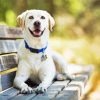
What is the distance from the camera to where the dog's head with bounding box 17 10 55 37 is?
4.53 meters

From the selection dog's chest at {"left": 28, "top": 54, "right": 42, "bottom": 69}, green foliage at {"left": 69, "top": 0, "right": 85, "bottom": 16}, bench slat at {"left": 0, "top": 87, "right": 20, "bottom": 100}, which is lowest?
green foliage at {"left": 69, "top": 0, "right": 85, "bottom": 16}

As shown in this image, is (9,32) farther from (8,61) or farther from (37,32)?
(37,32)

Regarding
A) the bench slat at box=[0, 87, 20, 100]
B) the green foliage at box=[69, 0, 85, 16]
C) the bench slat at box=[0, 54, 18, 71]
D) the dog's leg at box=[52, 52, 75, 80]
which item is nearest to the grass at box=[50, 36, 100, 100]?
the green foliage at box=[69, 0, 85, 16]

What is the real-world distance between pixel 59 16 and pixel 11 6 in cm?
375

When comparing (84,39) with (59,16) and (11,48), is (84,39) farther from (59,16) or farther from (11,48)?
(11,48)

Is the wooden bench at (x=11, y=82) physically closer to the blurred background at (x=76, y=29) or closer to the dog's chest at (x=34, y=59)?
the dog's chest at (x=34, y=59)

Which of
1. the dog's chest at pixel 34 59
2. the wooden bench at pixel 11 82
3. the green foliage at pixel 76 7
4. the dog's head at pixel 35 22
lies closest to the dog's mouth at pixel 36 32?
the dog's head at pixel 35 22

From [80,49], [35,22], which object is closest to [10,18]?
[80,49]

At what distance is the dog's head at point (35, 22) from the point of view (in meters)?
4.53

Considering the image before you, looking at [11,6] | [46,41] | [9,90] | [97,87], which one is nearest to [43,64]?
[46,41]

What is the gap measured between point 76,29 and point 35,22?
34.0 feet

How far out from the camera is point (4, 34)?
16.7 feet

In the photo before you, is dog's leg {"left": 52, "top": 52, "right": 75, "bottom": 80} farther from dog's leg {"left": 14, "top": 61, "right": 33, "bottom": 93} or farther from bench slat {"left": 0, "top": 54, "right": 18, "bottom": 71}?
dog's leg {"left": 14, "top": 61, "right": 33, "bottom": 93}

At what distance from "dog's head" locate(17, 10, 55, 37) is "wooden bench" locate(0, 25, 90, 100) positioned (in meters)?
0.42
